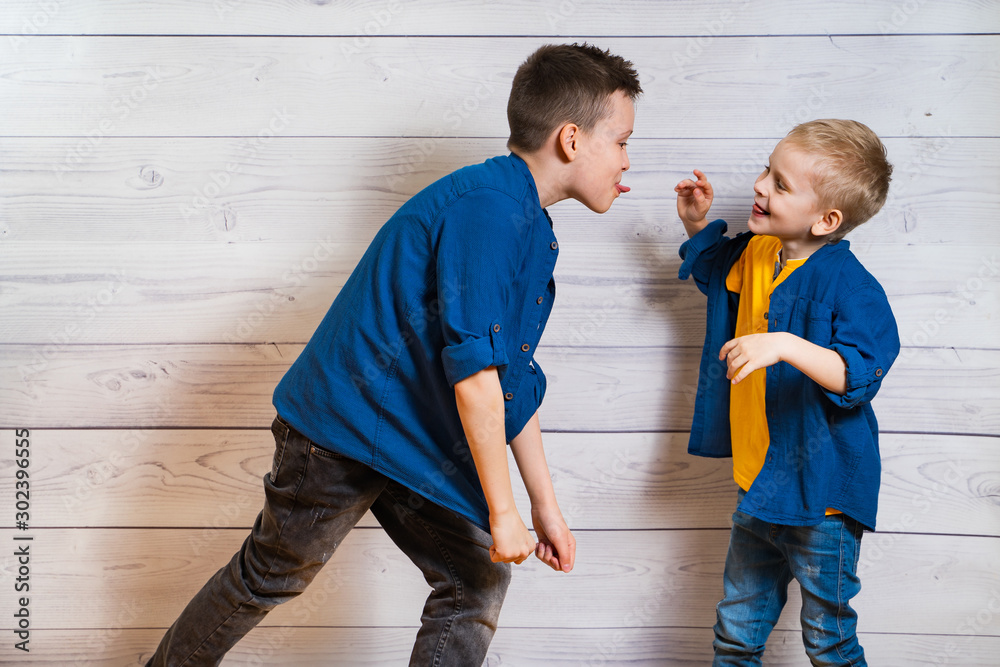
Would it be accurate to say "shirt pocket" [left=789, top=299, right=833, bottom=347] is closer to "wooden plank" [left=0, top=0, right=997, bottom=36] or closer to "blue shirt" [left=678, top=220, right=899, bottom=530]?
"blue shirt" [left=678, top=220, right=899, bottom=530]

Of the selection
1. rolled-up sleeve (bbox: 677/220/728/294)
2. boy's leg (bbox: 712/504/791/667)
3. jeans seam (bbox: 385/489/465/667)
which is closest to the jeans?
jeans seam (bbox: 385/489/465/667)

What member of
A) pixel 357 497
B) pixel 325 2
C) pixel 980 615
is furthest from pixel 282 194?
pixel 980 615

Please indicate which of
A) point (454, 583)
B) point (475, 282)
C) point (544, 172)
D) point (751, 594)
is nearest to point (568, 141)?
point (544, 172)

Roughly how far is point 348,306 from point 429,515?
11.0 inches

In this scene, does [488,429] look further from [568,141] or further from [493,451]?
[568,141]

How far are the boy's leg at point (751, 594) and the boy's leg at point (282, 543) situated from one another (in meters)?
0.53

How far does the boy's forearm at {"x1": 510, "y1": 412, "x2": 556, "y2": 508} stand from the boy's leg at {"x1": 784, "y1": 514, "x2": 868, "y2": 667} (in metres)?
0.33

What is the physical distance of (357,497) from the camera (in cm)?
84

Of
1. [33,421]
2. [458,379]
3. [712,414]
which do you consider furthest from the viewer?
[33,421]

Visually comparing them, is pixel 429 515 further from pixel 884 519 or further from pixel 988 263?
pixel 988 263

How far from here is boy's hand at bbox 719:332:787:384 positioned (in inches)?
31.3

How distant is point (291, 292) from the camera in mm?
1100

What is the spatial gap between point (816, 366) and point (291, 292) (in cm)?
75

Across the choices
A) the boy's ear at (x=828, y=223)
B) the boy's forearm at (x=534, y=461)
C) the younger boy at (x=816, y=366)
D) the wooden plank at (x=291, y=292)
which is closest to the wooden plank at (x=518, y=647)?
the younger boy at (x=816, y=366)
